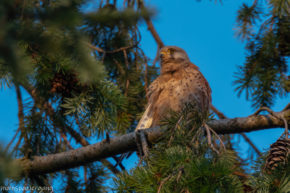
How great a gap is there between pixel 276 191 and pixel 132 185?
64 cm

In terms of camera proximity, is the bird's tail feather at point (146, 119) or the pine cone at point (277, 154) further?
the bird's tail feather at point (146, 119)

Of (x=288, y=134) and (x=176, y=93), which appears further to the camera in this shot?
(x=176, y=93)

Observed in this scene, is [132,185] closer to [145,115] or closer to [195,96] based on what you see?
→ [145,115]

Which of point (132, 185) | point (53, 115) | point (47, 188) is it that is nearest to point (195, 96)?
point (53, 115)

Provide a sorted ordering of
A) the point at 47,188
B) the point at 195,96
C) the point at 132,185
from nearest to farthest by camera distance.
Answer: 1. the point at 132,185
2. the point at 47,188
3. the point at 195,96

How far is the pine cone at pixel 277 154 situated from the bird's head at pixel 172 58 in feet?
7.74

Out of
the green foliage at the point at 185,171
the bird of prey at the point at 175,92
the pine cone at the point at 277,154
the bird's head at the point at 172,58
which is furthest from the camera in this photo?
the bird's head at the point at 172,58

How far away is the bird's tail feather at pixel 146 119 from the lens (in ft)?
10.8

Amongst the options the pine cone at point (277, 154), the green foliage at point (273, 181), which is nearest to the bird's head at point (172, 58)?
the pine cone at point (277, 154)

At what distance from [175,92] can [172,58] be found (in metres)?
0.76

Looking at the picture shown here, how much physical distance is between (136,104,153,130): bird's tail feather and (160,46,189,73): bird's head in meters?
0.71

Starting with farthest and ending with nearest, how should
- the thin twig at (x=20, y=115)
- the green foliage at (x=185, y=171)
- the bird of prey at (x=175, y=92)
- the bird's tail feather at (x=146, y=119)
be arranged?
1. the bird of prey at (x=175, y=92)
2. the bird's tail feather at (x=146, y=119)
3. the thin twig at (x=20, y=115)
4. the green foliage at (x=185, y=171)

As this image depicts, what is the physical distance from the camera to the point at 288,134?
183 centimetres

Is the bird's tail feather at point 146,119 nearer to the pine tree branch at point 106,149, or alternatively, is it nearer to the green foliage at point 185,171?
the pine tree branch at point 106,149
